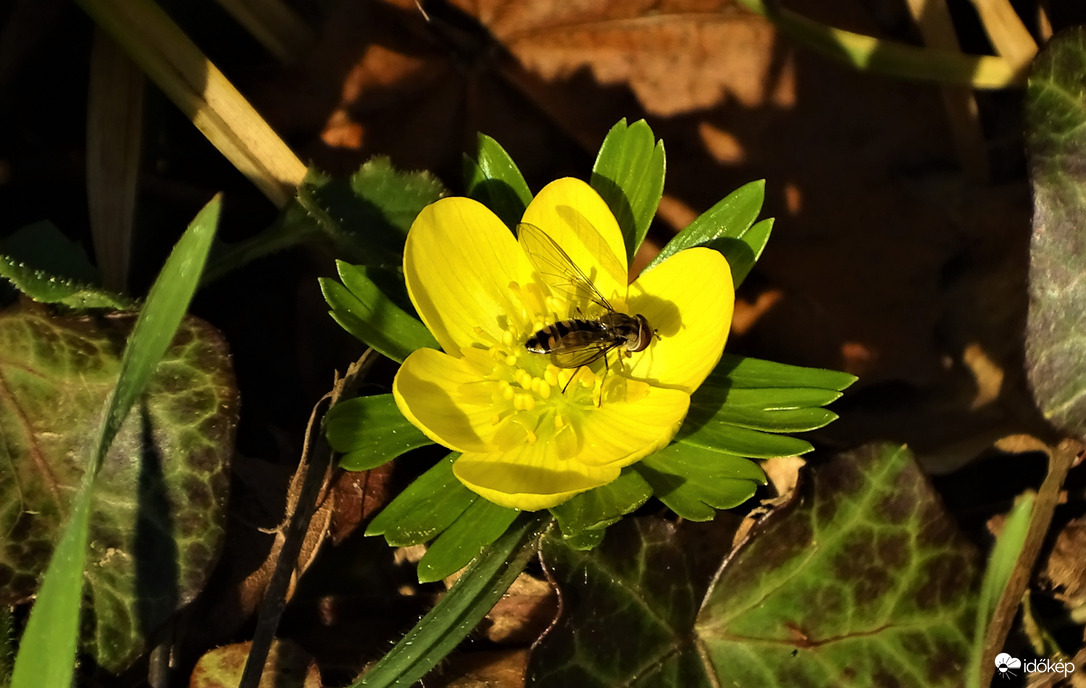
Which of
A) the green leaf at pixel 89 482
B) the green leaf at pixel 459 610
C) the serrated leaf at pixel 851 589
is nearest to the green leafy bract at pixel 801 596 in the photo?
the serrated leaf at pixel 851 589

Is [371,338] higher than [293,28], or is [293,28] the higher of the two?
[293,28]

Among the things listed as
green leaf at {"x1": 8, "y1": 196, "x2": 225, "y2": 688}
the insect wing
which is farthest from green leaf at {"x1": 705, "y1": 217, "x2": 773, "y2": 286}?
green leaf at {"x1": 8, "y1": 196, "x2": 225, "y2": 688}

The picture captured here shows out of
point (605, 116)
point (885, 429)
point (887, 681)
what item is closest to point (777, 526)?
point (887, 681)

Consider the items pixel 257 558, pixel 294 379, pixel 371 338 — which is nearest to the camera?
pixel 371 338

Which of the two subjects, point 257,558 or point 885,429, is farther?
point 885,429

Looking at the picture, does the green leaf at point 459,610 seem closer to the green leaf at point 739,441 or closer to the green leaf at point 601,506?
the green leaf at point 601,506

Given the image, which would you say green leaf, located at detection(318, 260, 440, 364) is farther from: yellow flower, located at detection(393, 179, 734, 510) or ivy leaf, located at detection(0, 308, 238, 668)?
ivy leaf, located at detection(0, 308, 238, 668)

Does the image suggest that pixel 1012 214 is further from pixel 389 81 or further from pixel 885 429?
pixel 389 81
